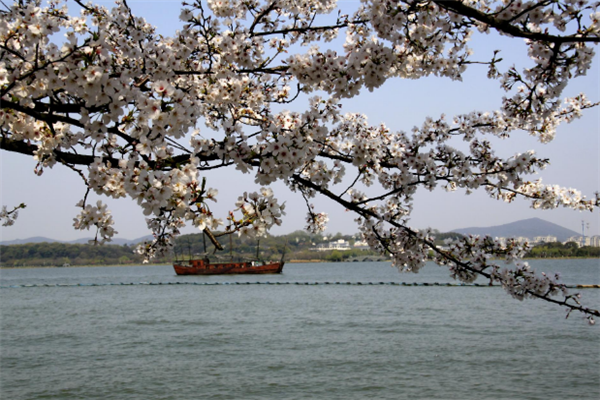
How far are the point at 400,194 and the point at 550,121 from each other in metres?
2.86

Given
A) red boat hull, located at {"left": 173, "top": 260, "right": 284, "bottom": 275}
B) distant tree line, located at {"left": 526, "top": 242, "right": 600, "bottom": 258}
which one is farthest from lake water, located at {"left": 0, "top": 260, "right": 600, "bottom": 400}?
distant tree line, located at {"left": 526, "top": 242, "right": 600, "bottom": 258}

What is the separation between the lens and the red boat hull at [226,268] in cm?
8069

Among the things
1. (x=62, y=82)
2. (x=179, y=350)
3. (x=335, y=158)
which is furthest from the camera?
(x=179, y=350)

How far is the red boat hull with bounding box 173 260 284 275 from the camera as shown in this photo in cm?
8069

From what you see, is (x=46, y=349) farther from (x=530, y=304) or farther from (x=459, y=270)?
(x=530, y=304)

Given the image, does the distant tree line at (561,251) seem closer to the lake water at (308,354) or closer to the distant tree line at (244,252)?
the distant tree line at (244,252)

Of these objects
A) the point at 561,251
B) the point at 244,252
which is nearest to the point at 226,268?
the point at 244,252

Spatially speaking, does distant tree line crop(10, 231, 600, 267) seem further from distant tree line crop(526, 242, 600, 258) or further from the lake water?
the lake water

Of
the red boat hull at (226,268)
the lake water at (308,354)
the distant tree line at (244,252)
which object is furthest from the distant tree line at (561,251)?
the lake water at (308,354)

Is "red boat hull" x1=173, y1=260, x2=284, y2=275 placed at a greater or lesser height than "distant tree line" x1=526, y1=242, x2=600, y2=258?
lesser

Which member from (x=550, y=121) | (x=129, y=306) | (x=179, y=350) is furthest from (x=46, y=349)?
(x=550, y=121)

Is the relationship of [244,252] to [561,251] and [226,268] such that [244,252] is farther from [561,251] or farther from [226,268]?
[561,251]

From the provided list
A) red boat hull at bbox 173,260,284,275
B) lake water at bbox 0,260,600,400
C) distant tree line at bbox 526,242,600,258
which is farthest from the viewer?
distant tree line at bbox 526,242,600,258

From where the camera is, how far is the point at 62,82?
3.07 metres
